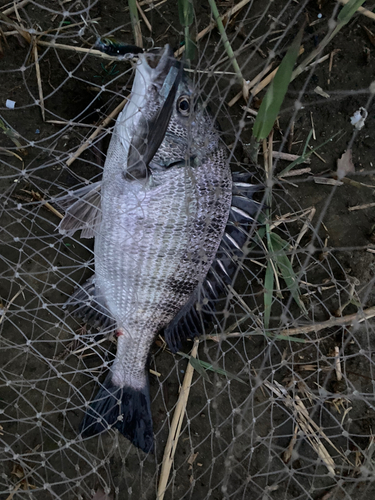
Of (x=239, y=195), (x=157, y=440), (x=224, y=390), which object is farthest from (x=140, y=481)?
(x=239, y=195)

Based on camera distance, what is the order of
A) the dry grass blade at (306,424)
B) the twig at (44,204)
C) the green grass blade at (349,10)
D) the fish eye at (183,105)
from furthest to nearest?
the dry grass blade at (306,424)
the twig at (44,204)
the fish eye at (183,105)
the green grass blade at (349,10)

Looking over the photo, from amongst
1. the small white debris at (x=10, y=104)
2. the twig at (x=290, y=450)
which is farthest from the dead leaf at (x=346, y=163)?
the small white debris at (x=10, y=104)

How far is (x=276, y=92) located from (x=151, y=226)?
0.72 meters

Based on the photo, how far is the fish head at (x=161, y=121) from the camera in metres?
1.36

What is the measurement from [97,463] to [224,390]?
2.43 feet

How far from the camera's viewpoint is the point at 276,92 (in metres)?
1.37

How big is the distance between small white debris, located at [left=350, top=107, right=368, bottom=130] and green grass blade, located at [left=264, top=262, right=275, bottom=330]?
903 millimetres

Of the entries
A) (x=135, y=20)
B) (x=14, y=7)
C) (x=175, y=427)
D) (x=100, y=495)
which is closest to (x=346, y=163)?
(x=135, y=20)

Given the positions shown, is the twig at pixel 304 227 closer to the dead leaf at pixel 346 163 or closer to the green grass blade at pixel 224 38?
the dead leaf at pixel 346 163

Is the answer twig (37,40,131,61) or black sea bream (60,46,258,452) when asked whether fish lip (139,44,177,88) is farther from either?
twig (37,40,131,61)

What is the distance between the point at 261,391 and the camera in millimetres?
1889

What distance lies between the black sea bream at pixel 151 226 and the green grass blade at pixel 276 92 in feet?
0.65

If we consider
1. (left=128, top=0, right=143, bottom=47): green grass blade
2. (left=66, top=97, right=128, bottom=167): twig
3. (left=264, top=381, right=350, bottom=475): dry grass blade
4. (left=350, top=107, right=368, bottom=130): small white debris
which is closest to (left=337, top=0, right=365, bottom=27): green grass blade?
(left=350, top=107, right=368, bottom=130): small white debris

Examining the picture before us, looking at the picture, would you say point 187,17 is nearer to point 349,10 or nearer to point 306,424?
point 349,10
